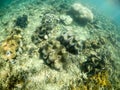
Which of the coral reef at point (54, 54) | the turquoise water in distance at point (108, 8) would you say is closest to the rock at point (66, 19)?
the coral reef at point (54, 54)

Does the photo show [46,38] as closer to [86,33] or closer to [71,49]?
[71,49]

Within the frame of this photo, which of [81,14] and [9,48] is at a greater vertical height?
[9,48]

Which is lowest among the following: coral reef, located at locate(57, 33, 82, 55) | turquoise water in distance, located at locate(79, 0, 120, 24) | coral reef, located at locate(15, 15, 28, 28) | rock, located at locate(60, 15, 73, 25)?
turquoise water in distance, located at locate(79, 0, 120, 24)

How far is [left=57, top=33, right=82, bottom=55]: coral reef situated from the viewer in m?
8.49

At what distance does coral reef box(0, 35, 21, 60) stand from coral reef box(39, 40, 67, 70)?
3.93 ft

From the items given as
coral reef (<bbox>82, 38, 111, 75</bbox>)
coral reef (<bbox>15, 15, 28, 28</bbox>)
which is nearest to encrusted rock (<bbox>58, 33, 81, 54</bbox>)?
coral reef (<bbox>82, 38, 111, 75</bbox>)

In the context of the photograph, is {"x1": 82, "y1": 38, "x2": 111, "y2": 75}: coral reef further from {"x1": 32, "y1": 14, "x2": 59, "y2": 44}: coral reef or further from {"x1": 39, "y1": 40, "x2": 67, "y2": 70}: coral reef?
{"x1": 32, "y1": 14, "x2": 59, "y2": 44}: coral reef

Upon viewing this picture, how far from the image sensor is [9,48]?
7.69 m

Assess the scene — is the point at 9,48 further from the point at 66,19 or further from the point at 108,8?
the point at 108,8

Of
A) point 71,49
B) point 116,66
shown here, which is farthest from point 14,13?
point 116,66

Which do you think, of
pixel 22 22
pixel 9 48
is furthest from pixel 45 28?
pixel 9 48

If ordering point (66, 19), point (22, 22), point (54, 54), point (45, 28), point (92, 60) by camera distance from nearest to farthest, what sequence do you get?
point (54, 54) → point (92, 60) → point (45, 28) → point (22, 22) → point (66, 19)

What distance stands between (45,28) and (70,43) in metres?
2.12

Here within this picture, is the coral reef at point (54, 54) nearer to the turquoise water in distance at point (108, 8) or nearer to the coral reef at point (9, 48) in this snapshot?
the coral reef at point (9, 48)
